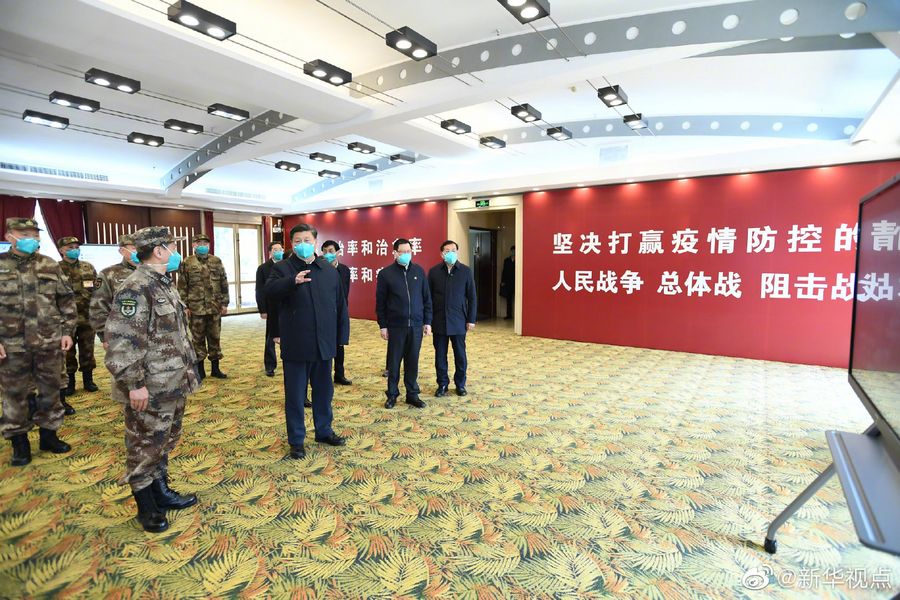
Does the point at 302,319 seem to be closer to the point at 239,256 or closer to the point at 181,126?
the point at 181,126

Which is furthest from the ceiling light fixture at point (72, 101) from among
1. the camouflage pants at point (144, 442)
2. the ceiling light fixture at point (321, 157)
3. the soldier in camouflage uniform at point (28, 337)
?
the camouflage pants at point (144, 442)

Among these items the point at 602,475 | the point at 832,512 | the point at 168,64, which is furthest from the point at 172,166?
the point at 832,512

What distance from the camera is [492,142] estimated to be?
755cm

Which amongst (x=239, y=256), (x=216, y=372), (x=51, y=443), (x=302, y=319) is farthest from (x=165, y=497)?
Result: (x=239, y=256)

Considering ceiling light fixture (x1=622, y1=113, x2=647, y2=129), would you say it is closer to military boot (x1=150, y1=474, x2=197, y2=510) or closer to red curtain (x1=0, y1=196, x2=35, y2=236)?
military boot (x1=150, y1=474, x2=197, y2=510)

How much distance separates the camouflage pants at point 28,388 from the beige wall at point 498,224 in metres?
7.42

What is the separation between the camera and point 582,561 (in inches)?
88.7

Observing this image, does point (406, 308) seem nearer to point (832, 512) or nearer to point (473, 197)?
point (832, 512)

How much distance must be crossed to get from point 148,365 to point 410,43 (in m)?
3.39

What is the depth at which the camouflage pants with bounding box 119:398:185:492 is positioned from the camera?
2.43m

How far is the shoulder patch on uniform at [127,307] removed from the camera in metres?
2.34

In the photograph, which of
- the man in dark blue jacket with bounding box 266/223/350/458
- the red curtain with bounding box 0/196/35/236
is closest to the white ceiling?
the red curtain with bounding box 0/196/35/236

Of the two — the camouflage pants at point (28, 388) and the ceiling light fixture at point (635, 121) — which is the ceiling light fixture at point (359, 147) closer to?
the ceiling light fixture at point (635, 121)

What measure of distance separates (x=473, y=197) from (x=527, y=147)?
1775mm
